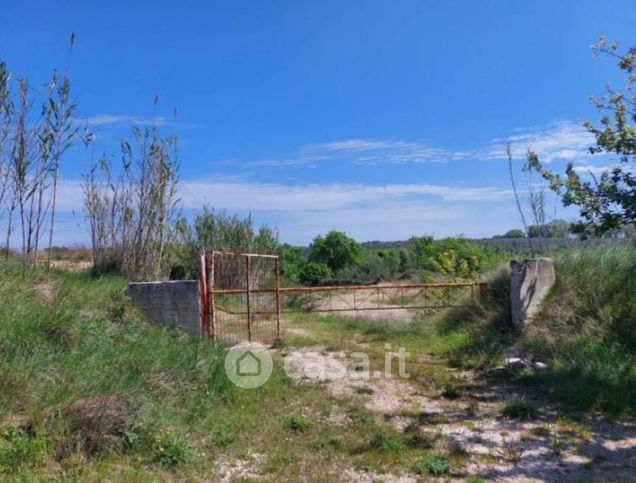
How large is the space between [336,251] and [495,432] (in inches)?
781

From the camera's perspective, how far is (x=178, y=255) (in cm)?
1470

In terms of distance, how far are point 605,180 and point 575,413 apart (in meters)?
3.23

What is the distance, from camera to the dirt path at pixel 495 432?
4449 millimetres

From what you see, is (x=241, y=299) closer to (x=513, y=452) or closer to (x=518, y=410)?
(x=518, y=410)

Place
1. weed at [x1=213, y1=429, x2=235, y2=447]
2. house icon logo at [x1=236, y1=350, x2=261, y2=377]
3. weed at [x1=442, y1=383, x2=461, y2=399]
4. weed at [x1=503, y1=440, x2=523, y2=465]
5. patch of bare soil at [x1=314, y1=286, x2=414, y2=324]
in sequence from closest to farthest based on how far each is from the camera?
weed at [x1=503, y1=440, x2=523, y2=465] → weed at [x1=213, y1=429, x2=235, y2=447] → weed at [x1=442, y1=383, x2=461, y2=399] → house icon logo at [x1=236, y1=350, x2=261, y2=377] → patch of bare soil at [x1=314, y1=286, x2=414, y2=324]

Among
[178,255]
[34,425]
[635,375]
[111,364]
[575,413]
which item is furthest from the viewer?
[178,255]

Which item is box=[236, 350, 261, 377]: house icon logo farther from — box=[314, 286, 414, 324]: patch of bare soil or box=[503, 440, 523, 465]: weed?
box=[314, 286, 414, 324]: patch of bare soil

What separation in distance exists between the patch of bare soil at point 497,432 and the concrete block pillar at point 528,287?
107 inches

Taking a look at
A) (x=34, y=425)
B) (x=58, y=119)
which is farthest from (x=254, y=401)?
(x=58, y=119)

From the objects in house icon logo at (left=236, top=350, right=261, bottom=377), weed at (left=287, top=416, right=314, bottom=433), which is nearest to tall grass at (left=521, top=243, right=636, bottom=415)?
weed at (left=287, top=416, right=314, bottom=433)

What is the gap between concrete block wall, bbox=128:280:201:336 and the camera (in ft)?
26.9

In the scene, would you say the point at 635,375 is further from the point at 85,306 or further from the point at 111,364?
the point at 85,306

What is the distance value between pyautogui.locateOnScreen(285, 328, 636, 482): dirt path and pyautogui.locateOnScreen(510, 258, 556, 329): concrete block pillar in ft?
8.56

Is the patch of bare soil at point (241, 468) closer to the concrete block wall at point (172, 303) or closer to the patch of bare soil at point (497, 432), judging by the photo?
the patch of bare soil at point (497, 432)
